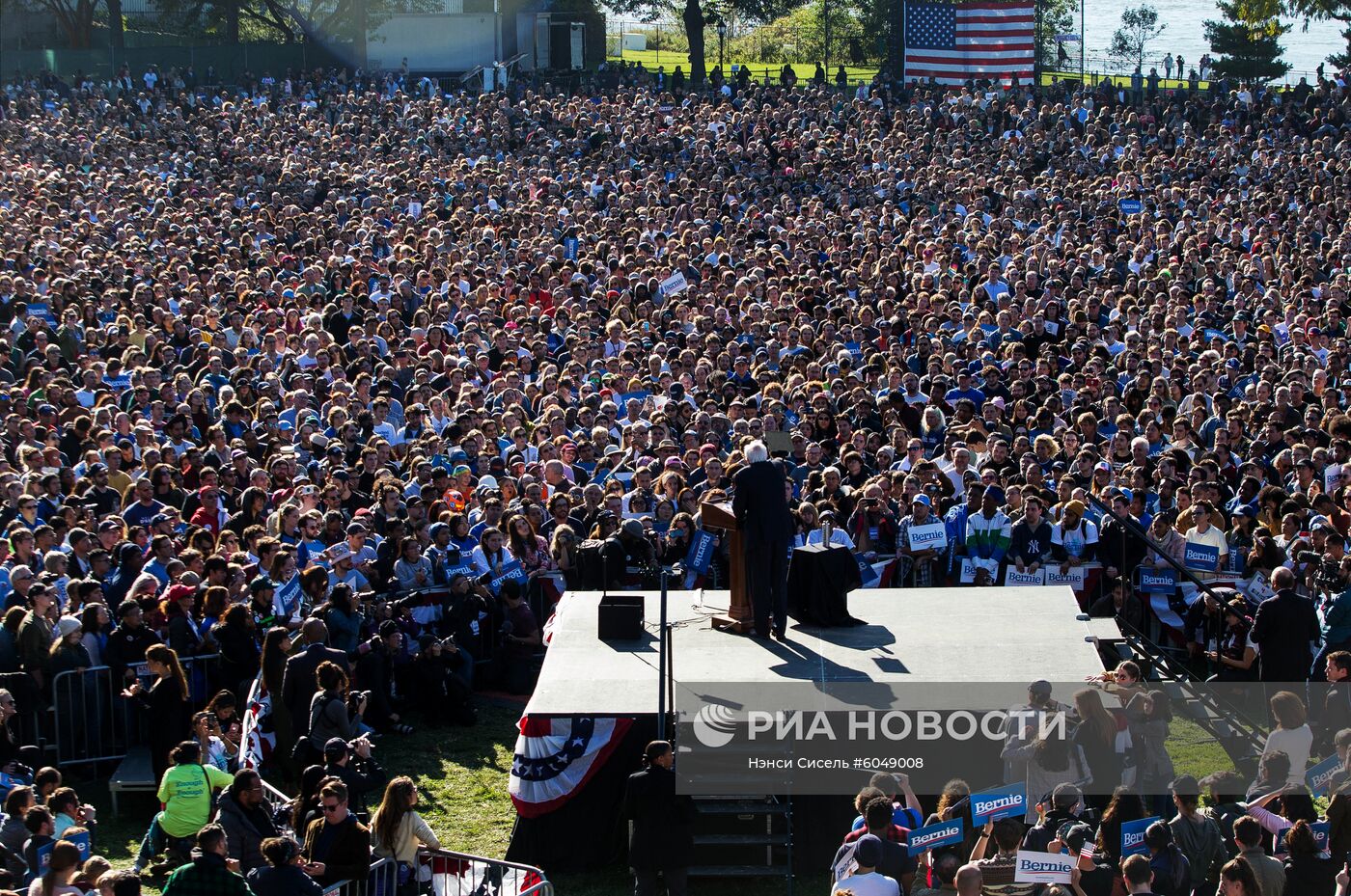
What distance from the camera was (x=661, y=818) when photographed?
10.5 meters

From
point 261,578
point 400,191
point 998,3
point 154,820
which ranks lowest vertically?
point 154,820

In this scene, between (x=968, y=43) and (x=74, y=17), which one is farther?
(x=74, y=17)

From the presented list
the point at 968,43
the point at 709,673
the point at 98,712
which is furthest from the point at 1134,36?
the point at 98,712

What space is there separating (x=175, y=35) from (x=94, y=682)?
4928 centimetres

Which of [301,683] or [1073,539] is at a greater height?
[1073,539]

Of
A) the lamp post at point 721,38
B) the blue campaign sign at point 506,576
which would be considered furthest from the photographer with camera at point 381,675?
the lamp post at point 721,38

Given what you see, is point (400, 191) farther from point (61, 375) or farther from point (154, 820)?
point (154, 820)

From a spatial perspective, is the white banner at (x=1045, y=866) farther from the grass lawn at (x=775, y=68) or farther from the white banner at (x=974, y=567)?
the grass lawn at (x=775, y=68)

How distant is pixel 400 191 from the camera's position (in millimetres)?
31844

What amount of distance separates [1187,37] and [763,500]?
7162 centimetres

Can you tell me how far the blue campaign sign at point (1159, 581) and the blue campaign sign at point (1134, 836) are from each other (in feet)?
17.6

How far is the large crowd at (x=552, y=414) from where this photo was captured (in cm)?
1268

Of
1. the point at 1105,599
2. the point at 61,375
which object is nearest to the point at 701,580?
the point at 1105,599

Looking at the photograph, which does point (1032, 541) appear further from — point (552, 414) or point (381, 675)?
point (381, 675)
